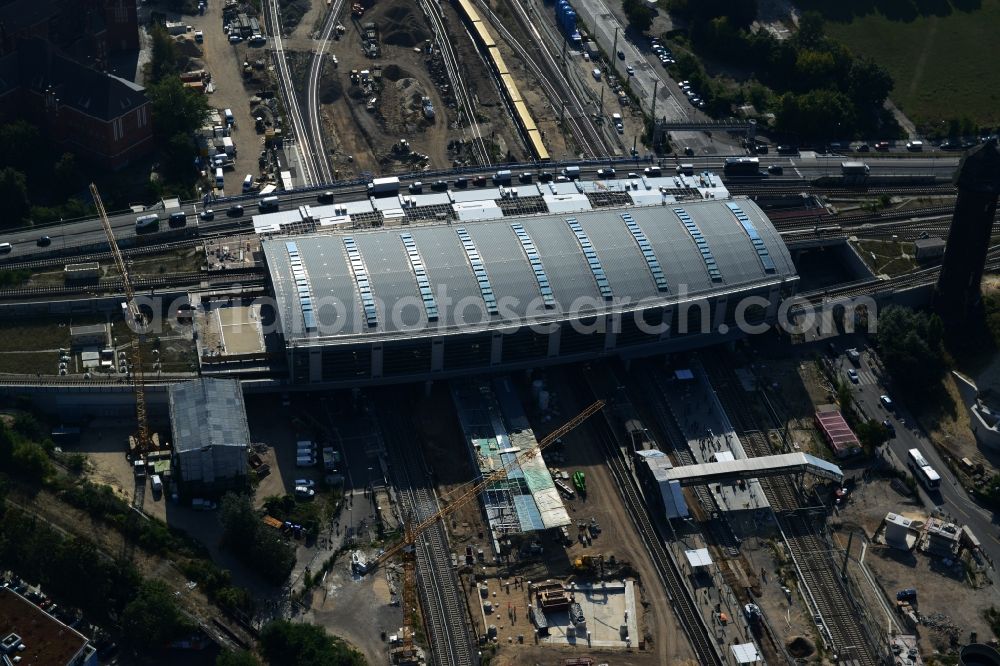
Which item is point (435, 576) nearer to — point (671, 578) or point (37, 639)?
point (671, 578)

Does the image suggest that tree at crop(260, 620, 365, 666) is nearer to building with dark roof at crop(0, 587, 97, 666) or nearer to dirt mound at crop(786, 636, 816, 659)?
building with dark roof at crop(0, 587, 97, 666)

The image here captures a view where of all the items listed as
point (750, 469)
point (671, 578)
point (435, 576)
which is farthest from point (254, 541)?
point (750, 469)

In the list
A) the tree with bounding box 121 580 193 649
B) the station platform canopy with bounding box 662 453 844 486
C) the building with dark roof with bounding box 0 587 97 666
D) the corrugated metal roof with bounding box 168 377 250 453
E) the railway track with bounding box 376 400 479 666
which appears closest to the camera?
the building with dark roof with bounding box 0 587 97 666

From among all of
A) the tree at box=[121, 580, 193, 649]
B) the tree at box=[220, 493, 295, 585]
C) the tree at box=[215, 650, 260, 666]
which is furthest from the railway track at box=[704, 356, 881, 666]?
the tree at box=[121, 580, 193, 649]

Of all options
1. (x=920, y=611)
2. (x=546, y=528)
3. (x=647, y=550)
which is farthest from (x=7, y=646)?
(x=920, y=611)

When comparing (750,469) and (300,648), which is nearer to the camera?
(300,648)
